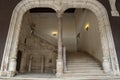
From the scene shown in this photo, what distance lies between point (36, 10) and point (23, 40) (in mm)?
3446

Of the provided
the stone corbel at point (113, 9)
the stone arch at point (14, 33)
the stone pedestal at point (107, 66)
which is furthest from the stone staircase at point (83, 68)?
the stone corbel at point (113, 9)

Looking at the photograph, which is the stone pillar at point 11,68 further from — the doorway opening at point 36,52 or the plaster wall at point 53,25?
the plaster wall at point 53,25

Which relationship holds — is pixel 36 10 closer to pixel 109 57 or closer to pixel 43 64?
pixel 43 64

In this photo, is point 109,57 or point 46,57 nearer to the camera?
point 109,57

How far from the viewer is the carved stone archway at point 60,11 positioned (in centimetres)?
385

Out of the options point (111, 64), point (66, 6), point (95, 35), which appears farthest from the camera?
point (95, 35)

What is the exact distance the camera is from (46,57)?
7.07 metres

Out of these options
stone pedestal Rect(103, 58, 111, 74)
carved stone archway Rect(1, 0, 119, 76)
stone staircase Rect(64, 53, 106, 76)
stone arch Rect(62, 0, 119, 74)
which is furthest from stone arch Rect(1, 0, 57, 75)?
stone pedestal Rect(103, 58, 111, 74)

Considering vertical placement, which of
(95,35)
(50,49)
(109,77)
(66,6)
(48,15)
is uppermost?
(48,15)

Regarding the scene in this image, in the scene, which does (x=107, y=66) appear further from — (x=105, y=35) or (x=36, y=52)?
(x=36, y=52)

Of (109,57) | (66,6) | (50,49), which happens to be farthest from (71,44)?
(109,57)

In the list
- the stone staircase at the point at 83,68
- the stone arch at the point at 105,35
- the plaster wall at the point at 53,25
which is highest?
the plaster wall at the point at 53,25

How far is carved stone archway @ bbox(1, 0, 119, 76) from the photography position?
385 cm

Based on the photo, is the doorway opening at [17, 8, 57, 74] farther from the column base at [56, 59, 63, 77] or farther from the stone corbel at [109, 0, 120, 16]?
the stone corbel at [109, 0, 120, 16]
